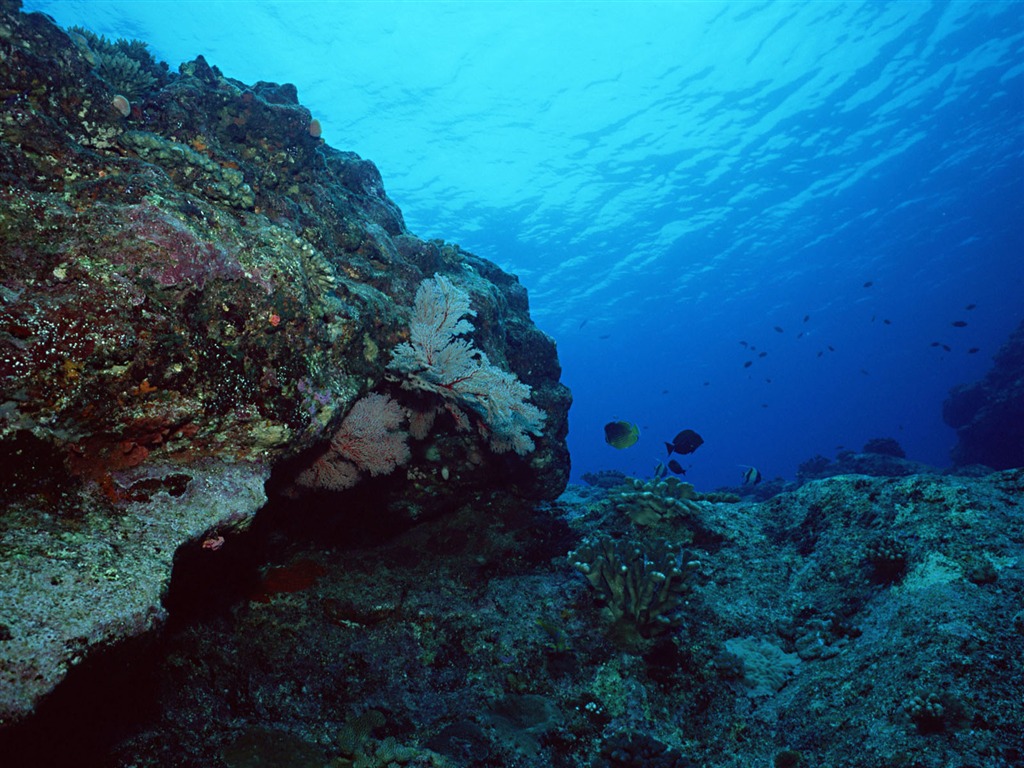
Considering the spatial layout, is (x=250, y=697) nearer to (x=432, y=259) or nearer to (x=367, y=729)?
(x=367, y=729)

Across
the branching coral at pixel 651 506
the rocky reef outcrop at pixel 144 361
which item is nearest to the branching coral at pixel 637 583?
the branching coral at pixel 651 506

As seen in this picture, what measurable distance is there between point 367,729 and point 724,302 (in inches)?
2452

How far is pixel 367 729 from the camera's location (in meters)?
3.13

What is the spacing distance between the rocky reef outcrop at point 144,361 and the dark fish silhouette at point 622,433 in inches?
138

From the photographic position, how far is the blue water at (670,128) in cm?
2184

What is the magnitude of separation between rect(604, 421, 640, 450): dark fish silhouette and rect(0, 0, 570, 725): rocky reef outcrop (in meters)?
3.50

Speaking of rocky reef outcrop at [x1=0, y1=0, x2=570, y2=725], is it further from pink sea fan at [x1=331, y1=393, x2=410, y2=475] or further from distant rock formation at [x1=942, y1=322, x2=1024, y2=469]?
distant rock formation at [x1=942, y1=322, x2=1024, y2=469]

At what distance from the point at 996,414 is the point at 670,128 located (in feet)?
72.7

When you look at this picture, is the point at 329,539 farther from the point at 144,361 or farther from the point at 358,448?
the point at 144,361

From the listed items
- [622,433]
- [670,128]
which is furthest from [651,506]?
[670,128]

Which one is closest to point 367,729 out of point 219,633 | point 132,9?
point 219,633

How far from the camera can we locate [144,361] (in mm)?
2412

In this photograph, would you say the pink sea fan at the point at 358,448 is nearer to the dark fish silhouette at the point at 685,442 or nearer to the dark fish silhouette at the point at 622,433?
the dark fish silhouette at the point at 622,433

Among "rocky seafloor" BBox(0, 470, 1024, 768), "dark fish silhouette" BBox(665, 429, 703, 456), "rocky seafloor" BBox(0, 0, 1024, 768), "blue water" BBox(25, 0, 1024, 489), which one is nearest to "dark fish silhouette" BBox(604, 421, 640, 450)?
"dark fish silhouette" BBox(665, 429, 703, 456)
